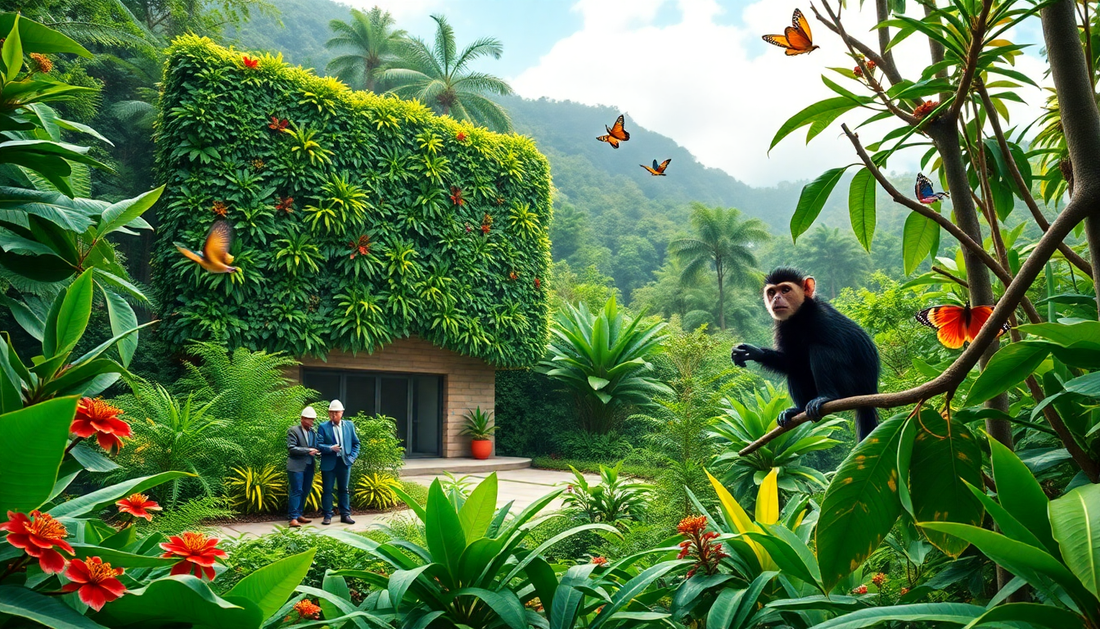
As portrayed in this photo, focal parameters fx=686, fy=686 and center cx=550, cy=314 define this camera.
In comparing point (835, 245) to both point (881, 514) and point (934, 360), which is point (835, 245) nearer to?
point (934, 360)

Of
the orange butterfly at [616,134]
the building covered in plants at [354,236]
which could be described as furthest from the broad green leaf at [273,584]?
the building covered in plants at [354,236]

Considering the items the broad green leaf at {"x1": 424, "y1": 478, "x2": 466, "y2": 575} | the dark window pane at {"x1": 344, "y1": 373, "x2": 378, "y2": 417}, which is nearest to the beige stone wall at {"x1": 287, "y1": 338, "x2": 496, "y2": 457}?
the dark window pane at {"x1": 344, "y1": 373, "x2": 378, "y2": 417}

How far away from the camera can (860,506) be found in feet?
3.41

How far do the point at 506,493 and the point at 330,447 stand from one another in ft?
8.23

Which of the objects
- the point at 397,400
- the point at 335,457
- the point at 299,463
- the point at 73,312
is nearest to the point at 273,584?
the point at 73,312

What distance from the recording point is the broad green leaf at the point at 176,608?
46.4 inches

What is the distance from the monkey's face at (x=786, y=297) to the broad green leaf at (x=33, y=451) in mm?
1723

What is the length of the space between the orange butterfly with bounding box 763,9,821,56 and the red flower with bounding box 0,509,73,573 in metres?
1.51

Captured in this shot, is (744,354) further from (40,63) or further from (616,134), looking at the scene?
(40,63)

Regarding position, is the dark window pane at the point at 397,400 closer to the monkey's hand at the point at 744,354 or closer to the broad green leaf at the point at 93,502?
the monkey's hand at the point at 744,354

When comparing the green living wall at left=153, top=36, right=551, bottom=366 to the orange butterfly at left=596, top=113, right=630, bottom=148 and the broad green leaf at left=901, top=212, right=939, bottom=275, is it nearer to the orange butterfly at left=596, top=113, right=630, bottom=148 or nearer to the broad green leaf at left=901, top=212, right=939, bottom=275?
the orange butterfly at left=596, top=113, right=630, bottom=148

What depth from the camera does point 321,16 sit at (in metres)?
44.5

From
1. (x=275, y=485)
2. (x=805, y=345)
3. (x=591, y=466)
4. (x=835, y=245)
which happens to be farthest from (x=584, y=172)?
(x=805, y=345)

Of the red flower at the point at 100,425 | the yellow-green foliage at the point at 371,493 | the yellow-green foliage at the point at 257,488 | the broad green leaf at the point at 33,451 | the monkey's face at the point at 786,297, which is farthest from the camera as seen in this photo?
the yellow-green foliage at the point at 371,493
